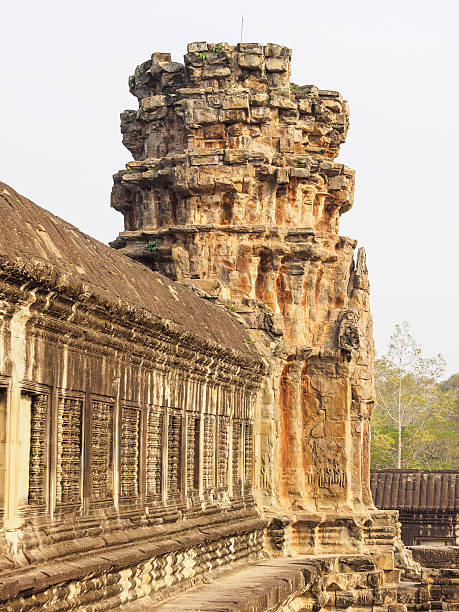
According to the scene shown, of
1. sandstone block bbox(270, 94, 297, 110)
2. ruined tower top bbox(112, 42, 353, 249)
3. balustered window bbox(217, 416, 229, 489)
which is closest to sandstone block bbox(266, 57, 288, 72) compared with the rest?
ruined tower top bbox(112, 42, 353, 249)

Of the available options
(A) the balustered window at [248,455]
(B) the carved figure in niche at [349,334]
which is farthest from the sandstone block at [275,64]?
(A) the balustered window at [248,455]

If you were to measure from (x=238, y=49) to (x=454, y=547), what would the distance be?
11735 millimetres

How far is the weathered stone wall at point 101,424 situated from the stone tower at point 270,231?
11.4 feet

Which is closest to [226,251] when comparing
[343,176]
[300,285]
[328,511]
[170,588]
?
[300,285]

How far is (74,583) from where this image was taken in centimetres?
886

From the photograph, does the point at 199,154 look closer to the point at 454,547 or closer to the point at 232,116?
the point at 232,116

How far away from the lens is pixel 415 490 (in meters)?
Answer: 28.2

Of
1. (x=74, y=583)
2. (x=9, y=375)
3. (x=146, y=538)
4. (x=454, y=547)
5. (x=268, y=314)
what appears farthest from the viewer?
(x=454, y=547)

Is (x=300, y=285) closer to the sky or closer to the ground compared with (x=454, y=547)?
closer to the sky

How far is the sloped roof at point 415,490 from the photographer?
90.8 feet

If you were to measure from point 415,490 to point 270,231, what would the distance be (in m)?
11.6

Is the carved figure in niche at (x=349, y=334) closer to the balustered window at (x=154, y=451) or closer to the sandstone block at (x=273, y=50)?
the sandstone block at (x=273, y=50)

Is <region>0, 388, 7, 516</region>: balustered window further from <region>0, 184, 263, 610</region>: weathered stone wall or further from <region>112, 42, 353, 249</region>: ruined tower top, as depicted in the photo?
<region>112, 42, 353, 249</region>: ruined tower top

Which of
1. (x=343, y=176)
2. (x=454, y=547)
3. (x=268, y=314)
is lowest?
(x=454, y=547)
